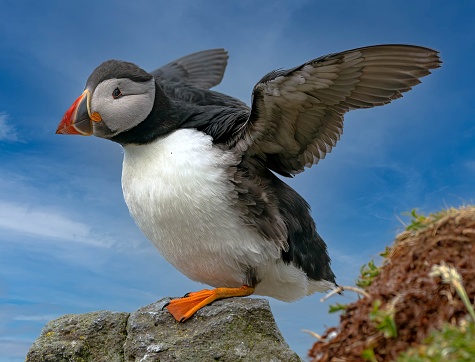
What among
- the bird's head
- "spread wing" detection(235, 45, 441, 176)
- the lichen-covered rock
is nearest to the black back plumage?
"spread wing" detection(235, 45, 441, 176)

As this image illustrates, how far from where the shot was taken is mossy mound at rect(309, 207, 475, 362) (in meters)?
2.49

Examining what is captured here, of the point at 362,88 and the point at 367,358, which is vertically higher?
the point at 362,88

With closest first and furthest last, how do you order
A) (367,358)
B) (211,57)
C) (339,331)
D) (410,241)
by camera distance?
1. (367,358)
2. (339,331)
3. (410,241)
4. (211,57)

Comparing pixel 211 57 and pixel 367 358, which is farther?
pixel 211 57

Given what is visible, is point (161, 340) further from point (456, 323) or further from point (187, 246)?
point (456, 323)

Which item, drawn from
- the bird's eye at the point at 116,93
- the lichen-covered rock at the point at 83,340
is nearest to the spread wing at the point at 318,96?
the bird's eye at the point at 116,93

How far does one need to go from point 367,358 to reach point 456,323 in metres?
0.42

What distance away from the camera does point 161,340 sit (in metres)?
5.65

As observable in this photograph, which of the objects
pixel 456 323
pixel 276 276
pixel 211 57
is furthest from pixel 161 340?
pixel 211 57

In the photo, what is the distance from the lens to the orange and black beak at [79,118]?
19.3 ft

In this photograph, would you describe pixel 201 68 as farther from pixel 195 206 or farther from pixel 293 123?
pixel 195 206

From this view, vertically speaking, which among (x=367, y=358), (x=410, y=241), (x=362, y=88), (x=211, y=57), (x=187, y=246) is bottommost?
(x=367, y=358)

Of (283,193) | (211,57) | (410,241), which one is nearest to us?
(410,241)

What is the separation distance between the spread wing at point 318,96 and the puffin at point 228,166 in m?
0.01
